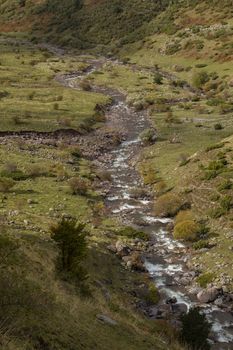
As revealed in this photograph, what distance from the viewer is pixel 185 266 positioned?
36094 mm

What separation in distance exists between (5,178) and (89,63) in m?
88.2

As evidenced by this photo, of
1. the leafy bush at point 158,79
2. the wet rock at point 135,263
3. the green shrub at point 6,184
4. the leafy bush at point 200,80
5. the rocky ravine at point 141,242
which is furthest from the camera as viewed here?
the leafy bush at point 158,79

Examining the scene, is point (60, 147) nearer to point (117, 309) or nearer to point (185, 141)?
point (185, 141)

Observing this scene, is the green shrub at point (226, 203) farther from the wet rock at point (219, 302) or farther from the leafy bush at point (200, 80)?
the leafy bush at point (200, 80)

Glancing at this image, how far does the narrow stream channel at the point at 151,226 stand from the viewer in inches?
1182

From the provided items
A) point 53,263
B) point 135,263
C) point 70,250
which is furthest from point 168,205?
point 53,263

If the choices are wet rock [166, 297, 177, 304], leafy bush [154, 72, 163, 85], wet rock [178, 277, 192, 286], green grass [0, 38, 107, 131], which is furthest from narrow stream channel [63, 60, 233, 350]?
leafy bush [154, 72, 163, 85]

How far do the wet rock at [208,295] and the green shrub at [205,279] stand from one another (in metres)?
1.01

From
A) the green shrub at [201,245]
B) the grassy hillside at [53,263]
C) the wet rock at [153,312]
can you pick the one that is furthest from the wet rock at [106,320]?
the green shrub at [201,245]

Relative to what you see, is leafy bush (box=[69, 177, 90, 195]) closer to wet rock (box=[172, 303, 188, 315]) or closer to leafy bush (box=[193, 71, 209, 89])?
wet rock (box=[172, 303, 188, 315])

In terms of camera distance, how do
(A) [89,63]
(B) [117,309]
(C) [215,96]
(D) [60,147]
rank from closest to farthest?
(B) [117,309] < (D) [60,147] < (C) [215,96] < (A) [89,63]

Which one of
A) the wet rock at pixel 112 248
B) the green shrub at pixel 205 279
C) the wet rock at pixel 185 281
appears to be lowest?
the wet rock at pixel 185 281

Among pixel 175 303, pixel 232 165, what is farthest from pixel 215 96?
pixel 175 303

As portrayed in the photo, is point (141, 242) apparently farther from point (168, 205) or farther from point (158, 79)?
point (158, 79)
